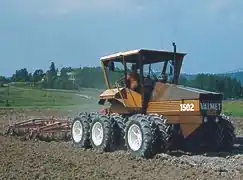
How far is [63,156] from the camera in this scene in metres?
13.7

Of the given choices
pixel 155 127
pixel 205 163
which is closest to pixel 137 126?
pixel 155 127

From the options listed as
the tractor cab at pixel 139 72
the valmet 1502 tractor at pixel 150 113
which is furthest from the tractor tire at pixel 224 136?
the tractor cab at pixel 139 72

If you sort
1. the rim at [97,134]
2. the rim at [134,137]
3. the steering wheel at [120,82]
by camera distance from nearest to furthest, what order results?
the rim at [134,137] → the rim at [97,134] → the steering wheel at [120,82]

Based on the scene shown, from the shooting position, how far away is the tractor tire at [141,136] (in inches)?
506

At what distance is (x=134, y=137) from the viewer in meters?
13.6

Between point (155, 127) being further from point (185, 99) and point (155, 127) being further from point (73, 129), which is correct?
point (73, 129)

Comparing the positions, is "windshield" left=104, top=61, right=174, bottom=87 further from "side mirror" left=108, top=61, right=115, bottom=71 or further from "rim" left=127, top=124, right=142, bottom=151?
"rim" left=127, top=124, right=142, bottom=151

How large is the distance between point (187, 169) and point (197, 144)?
310 centimetres

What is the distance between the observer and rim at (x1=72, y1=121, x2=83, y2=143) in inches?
631

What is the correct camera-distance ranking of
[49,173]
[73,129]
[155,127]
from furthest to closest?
[73,129], [155,127], [49,173]

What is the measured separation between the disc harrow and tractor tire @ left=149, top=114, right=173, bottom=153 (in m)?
5.89

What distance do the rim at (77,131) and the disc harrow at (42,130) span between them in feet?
6.68

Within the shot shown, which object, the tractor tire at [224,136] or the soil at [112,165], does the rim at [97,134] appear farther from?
the tractor tire at [224,136]

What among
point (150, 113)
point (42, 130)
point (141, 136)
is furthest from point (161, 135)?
point (42, 130)
